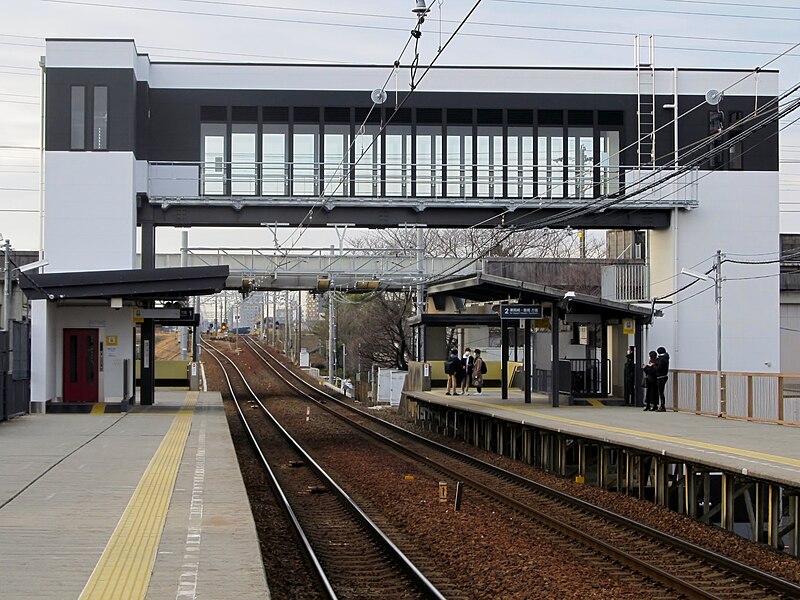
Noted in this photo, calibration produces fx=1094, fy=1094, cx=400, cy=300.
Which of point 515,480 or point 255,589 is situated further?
point 515,480

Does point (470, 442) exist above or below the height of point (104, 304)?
below

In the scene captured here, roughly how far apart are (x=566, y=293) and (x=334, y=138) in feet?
32.3

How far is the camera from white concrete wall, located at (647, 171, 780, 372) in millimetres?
32781

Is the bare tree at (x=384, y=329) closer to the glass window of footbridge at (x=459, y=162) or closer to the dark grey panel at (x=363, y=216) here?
the dark grey panel at (x=363, y=216)

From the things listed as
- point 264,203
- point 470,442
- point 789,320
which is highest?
point 264,203

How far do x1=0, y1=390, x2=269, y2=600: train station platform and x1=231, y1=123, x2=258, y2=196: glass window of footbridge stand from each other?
1147cm

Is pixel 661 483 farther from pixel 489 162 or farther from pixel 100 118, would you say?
pixel 100 118

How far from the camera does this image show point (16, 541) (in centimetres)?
1014

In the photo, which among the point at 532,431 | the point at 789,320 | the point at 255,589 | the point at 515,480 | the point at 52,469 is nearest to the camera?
the point at 255,589

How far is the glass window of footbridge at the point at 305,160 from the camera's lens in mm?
32000

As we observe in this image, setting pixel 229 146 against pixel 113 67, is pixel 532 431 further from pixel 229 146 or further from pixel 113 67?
pixel 113 67

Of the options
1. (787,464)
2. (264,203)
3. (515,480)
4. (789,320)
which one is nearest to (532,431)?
(515,480)

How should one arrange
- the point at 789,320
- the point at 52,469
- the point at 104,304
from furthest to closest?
the point at 789,320 → the point at 104,304 → the point at 52,469

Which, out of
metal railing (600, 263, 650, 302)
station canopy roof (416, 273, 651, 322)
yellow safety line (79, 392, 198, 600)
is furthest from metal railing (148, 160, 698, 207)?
yellow safety line (79, 392, 198, 600)
